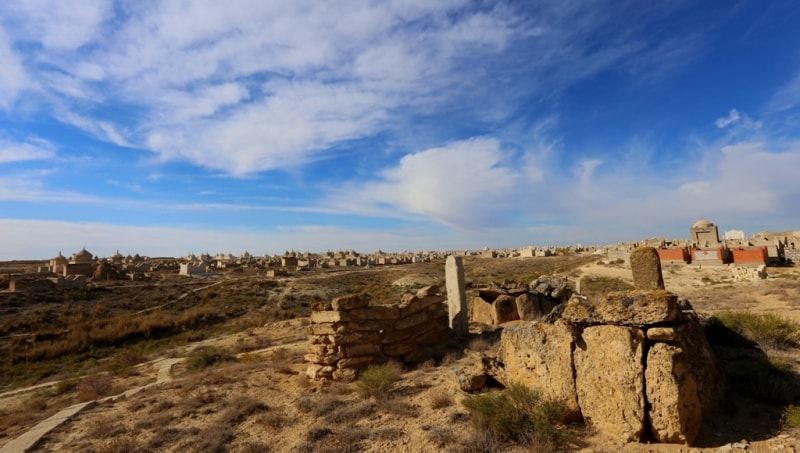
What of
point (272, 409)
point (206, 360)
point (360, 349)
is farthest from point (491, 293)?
point (206, 360)

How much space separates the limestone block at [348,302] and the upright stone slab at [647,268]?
19.1 feet

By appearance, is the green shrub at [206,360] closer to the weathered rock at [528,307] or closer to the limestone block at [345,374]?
the limestone block at [345,374]

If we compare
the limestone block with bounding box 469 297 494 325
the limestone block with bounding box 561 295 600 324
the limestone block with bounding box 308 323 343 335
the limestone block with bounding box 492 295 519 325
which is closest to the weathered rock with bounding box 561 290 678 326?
the limestone block with bounding box 561 295 600 324

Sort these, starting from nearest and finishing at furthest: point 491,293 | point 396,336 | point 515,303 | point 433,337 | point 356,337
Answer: point 356,337 → point 396,336 → point 433,337 → point 515,303 → point 491,293

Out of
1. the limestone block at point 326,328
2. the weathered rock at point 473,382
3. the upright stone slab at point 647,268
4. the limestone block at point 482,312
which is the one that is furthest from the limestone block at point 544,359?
the limestone block at point 482,312

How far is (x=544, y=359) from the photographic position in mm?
6102

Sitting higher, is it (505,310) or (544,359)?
(544,359)

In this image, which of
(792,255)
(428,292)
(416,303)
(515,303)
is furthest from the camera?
(792,255)

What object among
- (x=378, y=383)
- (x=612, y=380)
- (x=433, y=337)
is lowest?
(x=378, y=383)

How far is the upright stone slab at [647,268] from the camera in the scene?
8.05 meters

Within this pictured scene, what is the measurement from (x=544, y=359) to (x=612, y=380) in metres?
1.07

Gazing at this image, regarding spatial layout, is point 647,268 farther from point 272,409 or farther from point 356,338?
point 272,409

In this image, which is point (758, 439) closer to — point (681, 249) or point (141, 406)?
point (141, 406)

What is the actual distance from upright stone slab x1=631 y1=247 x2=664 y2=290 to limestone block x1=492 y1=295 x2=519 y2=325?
596 centimetres
